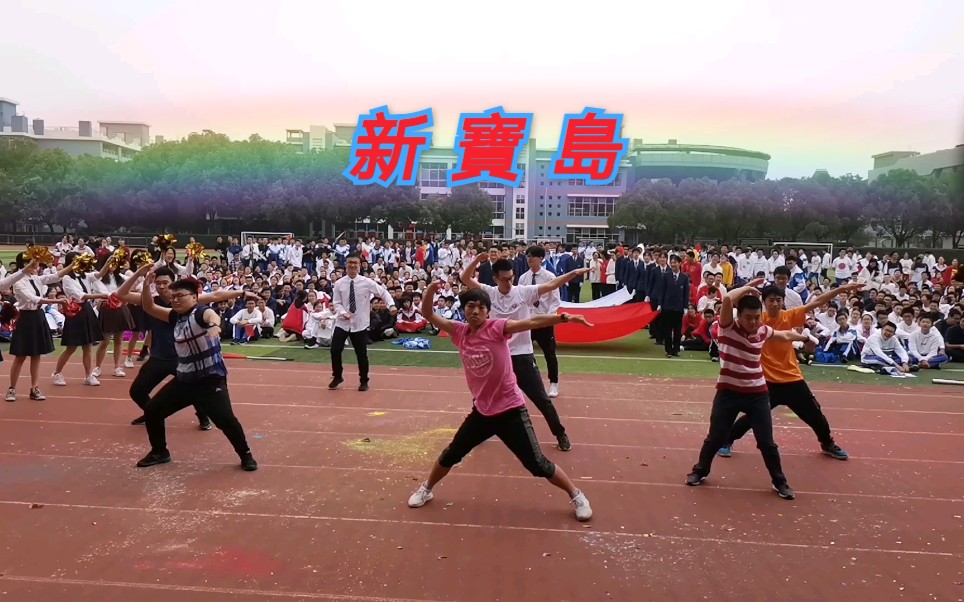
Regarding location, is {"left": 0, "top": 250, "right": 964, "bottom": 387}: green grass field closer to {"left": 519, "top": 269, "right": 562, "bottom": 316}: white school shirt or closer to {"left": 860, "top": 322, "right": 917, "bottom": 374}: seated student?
{"left": 860, "top": 322, "right": 917, "bottom": 374}: seated student

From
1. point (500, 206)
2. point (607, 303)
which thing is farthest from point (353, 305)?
point (500, 206)

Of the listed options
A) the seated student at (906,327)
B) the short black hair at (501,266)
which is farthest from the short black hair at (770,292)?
the seated student at (906,327)

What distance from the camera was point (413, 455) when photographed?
6887mm

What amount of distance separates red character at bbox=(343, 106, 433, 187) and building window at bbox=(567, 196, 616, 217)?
39414 millimetres

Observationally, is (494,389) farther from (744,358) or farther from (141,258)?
(141,258)

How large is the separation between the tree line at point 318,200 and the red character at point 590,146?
766 inches

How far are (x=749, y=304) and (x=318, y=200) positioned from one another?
138 feet

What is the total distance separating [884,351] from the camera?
40.4ft

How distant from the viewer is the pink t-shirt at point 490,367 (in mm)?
5125

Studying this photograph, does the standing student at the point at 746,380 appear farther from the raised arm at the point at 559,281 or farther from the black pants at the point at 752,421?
the raised arm at the point at 559,281

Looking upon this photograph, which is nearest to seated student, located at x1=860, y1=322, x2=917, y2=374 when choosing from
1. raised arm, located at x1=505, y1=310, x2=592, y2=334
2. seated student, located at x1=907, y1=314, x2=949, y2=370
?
seated student, located at x1=907, y1=314, x2=949, y2=370

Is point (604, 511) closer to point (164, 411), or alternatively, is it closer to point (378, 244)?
point (164, 411)

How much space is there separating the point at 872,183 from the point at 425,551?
45.6m

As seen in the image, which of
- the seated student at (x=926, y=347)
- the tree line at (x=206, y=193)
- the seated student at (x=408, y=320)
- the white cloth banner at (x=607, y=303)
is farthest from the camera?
the tree line at (x=206, y=193)
